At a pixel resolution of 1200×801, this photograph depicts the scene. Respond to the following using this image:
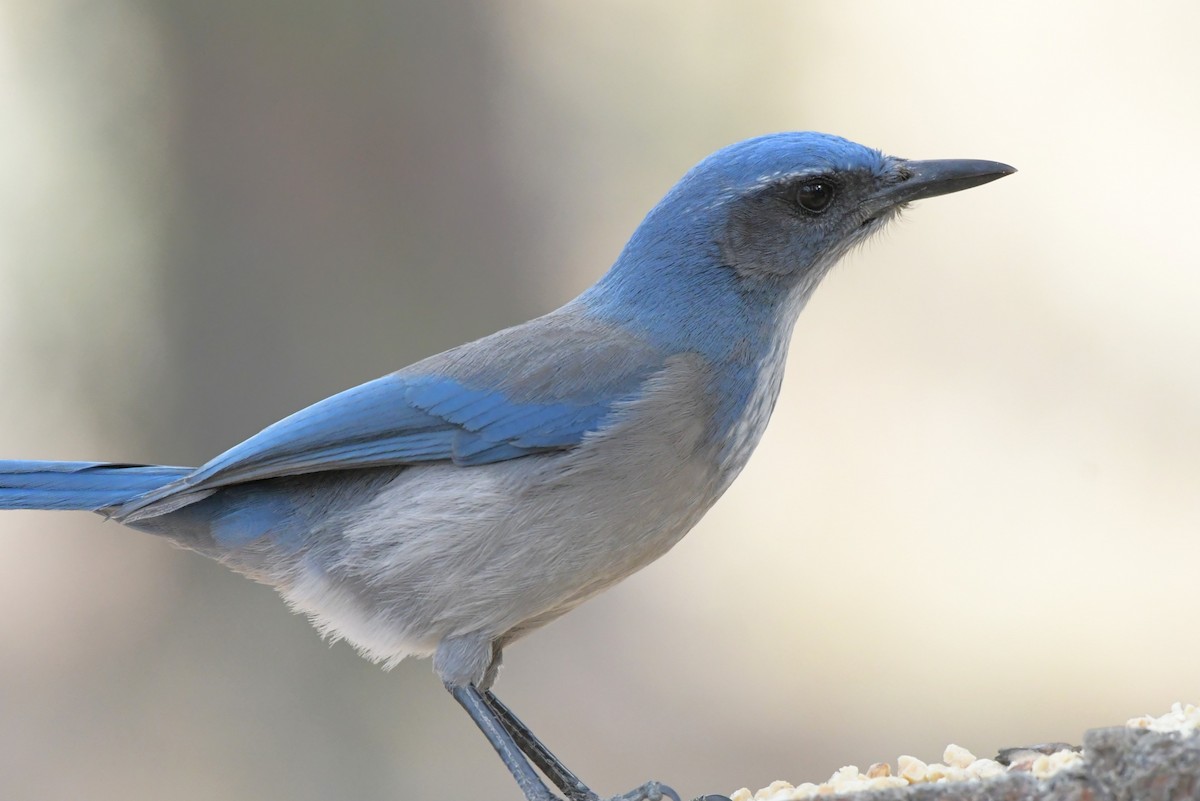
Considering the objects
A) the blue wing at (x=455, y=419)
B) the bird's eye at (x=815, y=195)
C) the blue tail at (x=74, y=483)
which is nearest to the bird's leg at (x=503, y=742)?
the blue wing at (x=455, y=419)

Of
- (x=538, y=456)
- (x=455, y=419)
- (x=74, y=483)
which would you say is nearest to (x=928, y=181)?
(x=538, y=456)

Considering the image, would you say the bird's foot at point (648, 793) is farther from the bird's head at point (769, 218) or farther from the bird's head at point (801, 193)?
the bird's head at point (801, 193)

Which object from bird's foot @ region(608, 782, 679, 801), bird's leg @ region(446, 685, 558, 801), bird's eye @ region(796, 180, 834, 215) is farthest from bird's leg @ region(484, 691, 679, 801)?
bird's eye @ region(796, 180, 834, 215)

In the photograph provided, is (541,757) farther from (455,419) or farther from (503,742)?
(455,419)

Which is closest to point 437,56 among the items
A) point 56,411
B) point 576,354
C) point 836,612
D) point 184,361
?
point 184,361

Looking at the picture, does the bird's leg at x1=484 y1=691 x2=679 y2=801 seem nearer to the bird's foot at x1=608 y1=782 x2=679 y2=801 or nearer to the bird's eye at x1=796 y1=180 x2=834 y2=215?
the bird's foot at x1=608 y1=782 x2=679 y2=801

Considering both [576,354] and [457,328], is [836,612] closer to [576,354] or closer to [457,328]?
[457,328]
